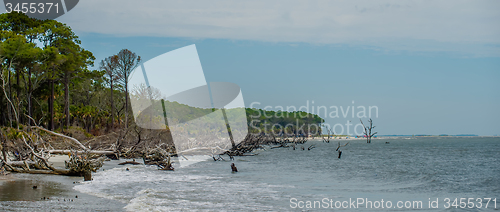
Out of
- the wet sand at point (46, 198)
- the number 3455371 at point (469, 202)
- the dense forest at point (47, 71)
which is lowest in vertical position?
the number 3455371 at point (469, 202)

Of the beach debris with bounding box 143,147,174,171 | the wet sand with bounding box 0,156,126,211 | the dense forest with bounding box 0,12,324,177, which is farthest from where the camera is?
the dense forest with bounding box 0,12,324,177

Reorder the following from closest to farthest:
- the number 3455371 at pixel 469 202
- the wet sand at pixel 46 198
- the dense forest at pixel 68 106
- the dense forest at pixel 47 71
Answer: the wet sand at pixel 46 198
the number 3455371 at pixel 469 202
the dense forest at pixel 68 106
the dense forest at pixel 47 71

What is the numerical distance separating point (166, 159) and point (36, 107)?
29.5 metres

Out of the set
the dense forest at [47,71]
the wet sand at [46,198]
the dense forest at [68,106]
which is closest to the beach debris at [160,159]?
the dense forest at [68,106]

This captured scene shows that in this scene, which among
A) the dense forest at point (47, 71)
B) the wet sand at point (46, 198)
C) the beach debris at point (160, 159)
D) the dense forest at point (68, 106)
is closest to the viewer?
the wet sand at point (46, 198)

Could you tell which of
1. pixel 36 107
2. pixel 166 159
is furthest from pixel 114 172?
pixel 36 107

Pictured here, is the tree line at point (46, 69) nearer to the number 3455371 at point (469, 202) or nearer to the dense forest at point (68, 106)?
the dense forest at point (68, 106)

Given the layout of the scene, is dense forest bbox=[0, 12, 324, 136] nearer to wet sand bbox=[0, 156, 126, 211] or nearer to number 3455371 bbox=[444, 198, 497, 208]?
wet sand bbox=[0, 156, 126, 211]

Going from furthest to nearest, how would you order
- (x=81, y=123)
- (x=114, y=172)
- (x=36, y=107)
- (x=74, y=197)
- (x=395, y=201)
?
(x=81, y=123) → (x=36, y=107) → (x=114, y=172) → (x=395, y=201) → (x=74, y=197)

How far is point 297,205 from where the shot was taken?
1135cm

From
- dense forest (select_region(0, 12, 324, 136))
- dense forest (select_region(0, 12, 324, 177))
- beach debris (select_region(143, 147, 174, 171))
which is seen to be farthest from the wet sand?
dense forest (select_region(0, 12, 324, 136))

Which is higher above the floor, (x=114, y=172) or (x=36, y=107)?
(x=36, y=107)

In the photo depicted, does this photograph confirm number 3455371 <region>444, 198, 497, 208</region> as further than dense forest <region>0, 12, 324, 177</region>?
No

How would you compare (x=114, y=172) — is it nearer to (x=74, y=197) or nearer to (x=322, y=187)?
(x=74, y=197)
